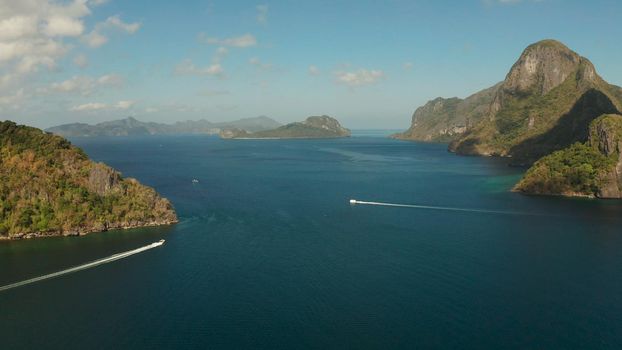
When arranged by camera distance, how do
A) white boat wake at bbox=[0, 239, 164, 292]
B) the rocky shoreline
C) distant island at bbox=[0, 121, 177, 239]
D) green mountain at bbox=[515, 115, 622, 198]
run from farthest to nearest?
green mountain at bbox=[515, 115, 622, 198] → distant island at bbox=[0, 121, 177, 239] → the rocky shoreline → white boat wake at bbox=[0, 239, 164, 292]

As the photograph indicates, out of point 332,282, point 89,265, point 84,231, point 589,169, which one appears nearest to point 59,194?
point 84,231

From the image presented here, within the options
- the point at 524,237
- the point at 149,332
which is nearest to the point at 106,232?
the point at 149,332

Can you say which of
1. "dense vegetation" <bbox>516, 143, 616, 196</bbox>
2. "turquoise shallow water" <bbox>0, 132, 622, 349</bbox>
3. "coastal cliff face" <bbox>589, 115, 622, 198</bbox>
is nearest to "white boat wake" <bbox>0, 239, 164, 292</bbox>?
"turquoise shallow water" <bbox>0, 132, 622, 349</bbox>

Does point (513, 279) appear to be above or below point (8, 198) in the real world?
below

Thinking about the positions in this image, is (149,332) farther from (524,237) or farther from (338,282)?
(524,237)

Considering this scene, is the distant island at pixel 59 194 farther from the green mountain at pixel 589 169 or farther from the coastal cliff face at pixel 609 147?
the coastal cliff face at pixel 609 147

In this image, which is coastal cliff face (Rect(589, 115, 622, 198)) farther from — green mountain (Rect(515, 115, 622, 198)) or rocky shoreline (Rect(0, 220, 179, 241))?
rocky shoreline (Rect(0, 220, 179, 241))

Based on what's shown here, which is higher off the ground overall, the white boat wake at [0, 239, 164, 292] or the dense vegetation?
the dense vegetation

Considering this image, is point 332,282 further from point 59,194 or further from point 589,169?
point 589,169
